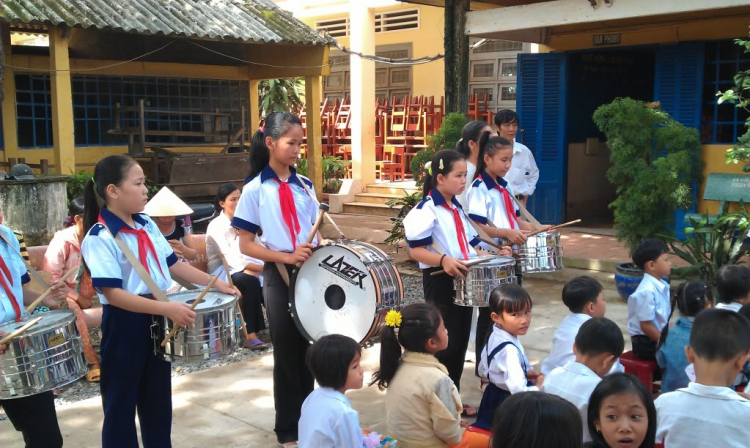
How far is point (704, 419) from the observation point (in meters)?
2.70

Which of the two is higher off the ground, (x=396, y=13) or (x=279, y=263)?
(x=396, y=13)

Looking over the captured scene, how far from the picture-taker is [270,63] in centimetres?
1394

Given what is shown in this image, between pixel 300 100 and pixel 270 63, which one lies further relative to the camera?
pixel 300 100

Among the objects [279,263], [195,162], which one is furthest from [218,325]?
[195,162]

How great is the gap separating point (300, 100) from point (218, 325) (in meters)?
14.5

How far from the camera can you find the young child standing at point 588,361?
3139 millimetres

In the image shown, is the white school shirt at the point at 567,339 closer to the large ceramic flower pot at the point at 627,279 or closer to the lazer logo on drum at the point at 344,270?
the lazer logo on drum at the point at 344,270

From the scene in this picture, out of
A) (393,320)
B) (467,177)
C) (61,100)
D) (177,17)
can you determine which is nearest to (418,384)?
(393,320)

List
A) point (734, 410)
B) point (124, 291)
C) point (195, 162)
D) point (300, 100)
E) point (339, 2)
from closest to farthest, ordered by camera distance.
→ 1. point (734, 410)
2. point (124, 291)
3. point (195, 162)
4. point (339, 2)
5. point (300, 100)

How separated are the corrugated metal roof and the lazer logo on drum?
767 cm

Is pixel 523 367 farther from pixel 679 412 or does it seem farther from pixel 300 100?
pixel 300 100

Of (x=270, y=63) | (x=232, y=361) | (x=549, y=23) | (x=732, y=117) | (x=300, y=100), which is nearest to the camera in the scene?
(x=232, y=361)

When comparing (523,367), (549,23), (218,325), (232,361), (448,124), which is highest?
(549,23)

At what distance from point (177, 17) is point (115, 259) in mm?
9260
